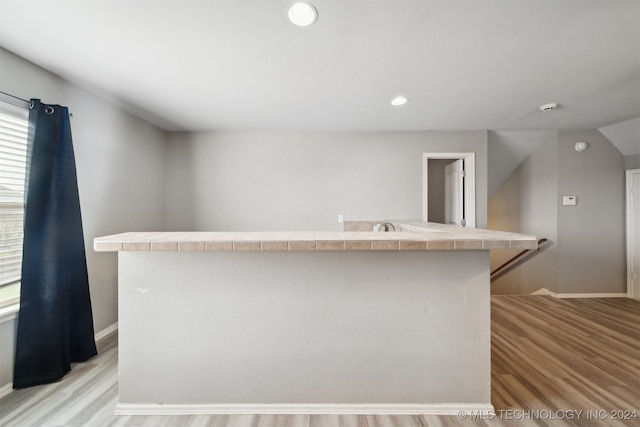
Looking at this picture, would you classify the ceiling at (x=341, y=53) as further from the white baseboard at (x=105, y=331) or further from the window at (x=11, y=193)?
the white baseboard at (x=105, y=331)

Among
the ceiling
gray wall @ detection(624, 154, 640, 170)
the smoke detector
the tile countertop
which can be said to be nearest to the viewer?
the tile countertop

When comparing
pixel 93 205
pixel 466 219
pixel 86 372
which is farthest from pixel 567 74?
pixel 86 372

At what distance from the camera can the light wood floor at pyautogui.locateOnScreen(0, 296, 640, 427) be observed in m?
1.45

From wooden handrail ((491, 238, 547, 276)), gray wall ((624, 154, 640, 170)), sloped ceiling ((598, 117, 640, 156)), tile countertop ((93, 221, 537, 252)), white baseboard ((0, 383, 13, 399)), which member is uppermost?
sloped ceiling ((598, 117, 640, 156))

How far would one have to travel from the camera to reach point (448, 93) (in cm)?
241

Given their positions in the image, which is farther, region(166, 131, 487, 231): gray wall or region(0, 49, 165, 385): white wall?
region(166, 131, 487, 231): gray wall

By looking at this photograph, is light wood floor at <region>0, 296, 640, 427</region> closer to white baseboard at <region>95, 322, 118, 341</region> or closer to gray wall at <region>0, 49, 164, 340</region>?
white baseboard at <region>95, 322, 118, 341</region>

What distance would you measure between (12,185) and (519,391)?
12.1ft

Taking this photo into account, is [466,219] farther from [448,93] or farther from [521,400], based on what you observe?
[521,400]

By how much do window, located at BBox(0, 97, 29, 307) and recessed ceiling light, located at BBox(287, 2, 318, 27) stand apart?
1.99 meters

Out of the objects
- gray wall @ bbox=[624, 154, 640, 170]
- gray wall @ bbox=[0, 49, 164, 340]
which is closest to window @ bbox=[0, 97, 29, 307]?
gray wall @ bbox=[0, 49, 164, 340]

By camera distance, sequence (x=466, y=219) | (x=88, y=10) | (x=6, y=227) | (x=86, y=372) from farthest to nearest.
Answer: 1. (x=466, y=219)
2. (x=86, y=372)
3. (x=6, y=227)
4. (x=88, y=10)

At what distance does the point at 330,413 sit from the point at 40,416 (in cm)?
169

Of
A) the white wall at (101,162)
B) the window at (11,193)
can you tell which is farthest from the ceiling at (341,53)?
the window at (11,193)
